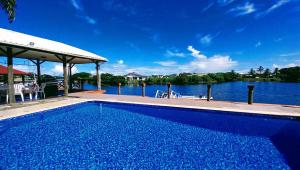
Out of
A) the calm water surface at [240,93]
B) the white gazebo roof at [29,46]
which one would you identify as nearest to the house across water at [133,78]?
the calm water surface at [240,93]

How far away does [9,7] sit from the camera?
7465mm

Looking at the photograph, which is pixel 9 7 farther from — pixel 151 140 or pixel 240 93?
pixel 240 93

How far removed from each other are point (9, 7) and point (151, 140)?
8687 millimetres

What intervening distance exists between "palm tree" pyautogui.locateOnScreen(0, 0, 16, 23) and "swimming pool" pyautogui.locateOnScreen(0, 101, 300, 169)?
16.1 ft

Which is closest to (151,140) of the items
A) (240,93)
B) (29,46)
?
(29,46)

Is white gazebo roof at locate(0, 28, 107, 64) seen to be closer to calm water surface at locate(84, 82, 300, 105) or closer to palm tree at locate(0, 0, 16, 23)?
palm tree at locate(0, 0, 16, 23)

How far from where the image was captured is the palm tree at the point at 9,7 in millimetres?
7320

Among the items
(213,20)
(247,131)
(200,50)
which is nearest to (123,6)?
(213,20)

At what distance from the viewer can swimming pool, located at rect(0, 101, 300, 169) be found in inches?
131

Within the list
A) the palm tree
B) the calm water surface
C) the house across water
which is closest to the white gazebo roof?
the palm tree

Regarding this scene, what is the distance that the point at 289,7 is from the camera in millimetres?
11812

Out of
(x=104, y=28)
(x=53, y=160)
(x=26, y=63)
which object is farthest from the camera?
(x=104, y=28)

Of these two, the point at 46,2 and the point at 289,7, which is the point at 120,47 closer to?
the point at 46,2

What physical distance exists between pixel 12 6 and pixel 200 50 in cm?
2590
